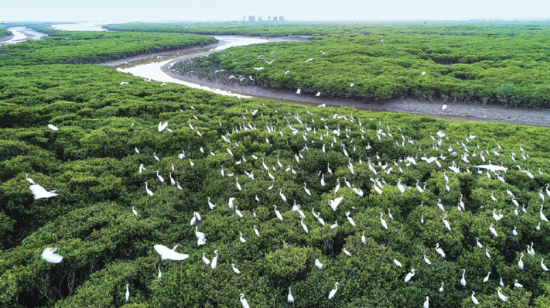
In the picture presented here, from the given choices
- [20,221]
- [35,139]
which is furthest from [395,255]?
[35,139]

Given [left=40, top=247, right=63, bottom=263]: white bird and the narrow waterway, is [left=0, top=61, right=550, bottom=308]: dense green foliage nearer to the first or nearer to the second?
[left=40, top=247, right=63, bottom=263]: white bird

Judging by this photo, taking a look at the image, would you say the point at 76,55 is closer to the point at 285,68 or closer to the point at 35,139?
the point at 285,68

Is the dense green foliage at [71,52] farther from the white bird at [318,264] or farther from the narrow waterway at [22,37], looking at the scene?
the white bird at [318,264]

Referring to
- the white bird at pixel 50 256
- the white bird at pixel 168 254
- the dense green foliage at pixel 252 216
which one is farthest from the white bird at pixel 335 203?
the white bird at pixel 50 256

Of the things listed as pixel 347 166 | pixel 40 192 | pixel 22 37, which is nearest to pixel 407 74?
pixel 347 166

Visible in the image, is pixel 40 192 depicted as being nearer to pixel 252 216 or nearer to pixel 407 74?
pixel 252 216

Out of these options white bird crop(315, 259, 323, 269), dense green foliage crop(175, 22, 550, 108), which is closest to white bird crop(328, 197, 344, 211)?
white bird crop(315, 259, 323, 269)
